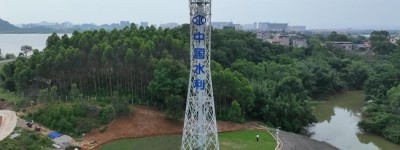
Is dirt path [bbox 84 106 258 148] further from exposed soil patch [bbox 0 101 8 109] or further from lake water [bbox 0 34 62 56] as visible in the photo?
lake water [bbox 0 34 62 56]

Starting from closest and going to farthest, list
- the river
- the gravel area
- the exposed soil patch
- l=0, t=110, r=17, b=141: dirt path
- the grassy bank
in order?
1. the grassy bank
2. the gravel area
3. l=0, t=110, r=17, b=141: dirt path
4. the river
5. the exposed soil patch

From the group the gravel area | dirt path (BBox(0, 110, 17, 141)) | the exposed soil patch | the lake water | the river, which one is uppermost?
the lake water

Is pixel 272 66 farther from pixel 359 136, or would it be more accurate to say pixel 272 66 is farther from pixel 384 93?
pixel 359 136

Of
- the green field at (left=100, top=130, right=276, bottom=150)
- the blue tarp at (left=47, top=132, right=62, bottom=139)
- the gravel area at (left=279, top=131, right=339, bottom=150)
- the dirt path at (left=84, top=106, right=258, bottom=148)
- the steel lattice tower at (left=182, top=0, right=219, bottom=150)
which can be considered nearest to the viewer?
the steel lattice tower at (left=182, top=0, right=219, bottom=150)

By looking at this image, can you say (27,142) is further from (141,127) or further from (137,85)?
(137,85)

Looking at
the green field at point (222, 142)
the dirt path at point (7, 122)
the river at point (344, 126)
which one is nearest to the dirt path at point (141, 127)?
the green field at point (222, 142)

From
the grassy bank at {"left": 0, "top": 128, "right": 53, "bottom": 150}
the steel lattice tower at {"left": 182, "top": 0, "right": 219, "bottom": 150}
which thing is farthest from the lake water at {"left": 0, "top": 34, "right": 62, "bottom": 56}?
the steel lattice tower at {"left": 182, "top": 0, "right": 219, "bottom": 150}

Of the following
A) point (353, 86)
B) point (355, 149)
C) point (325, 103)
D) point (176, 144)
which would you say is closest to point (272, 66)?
point (325, 103)
